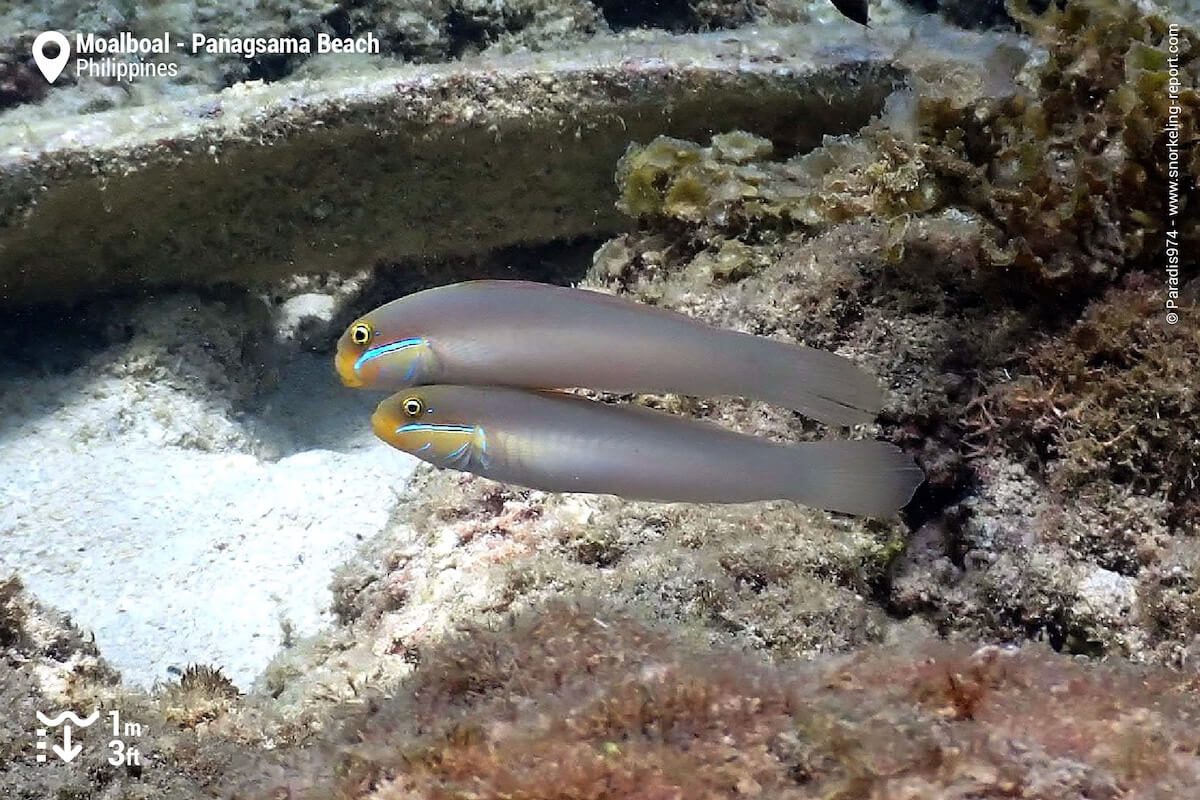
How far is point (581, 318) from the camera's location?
2.07 m

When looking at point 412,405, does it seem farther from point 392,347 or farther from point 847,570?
point 847,570

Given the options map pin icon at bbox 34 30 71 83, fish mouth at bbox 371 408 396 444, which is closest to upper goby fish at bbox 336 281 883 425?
fish mouth at bbox 371 408 396 444

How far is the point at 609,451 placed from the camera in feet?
6.91

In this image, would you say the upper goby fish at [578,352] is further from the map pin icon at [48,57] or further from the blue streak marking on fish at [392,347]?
the map pin icon at [48,57]

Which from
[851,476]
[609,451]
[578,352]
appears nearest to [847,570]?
[851,476]

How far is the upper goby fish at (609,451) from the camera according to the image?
2105mm

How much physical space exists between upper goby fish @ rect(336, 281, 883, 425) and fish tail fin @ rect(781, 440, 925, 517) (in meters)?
0.10

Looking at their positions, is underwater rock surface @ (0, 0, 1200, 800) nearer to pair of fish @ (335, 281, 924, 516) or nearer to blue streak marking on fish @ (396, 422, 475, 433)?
pair of fish @ (335, 281, 924, 516)

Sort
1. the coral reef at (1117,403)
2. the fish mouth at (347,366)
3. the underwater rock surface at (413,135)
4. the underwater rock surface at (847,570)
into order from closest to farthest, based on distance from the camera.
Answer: the underwater rock surface at (847,570)
the fish mouth at (347,366)
the coral reef at (1117,403)
the underwater rock surface at (413,135)

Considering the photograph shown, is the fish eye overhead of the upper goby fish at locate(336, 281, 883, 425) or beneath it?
beneath

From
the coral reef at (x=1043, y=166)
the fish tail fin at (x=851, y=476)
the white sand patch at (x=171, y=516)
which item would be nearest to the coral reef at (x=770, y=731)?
the fish tail fin at (x=851, y=476)

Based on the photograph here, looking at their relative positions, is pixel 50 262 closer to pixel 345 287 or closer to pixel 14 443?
pixel 14 443

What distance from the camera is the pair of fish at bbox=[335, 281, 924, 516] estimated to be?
2076mm

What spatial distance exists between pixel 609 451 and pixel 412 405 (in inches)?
20.9
